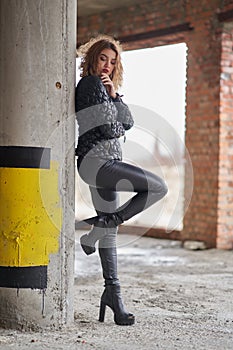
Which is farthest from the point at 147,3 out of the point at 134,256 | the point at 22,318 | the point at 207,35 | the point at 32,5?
the point at 22,318

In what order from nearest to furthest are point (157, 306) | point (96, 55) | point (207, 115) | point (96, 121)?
point (96, 121) < point (96, 55) < point (157, 306) < point (207, 115)

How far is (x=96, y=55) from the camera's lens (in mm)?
3979

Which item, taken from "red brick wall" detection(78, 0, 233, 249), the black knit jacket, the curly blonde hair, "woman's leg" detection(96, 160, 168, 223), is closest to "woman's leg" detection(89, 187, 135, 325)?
"woman's leg" detection(96, 160, 168, 223)

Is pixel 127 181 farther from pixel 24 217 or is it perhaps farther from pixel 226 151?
pixel 226 151

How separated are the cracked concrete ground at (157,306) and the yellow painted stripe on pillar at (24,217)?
0.45 meters

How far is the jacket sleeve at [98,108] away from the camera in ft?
12.5

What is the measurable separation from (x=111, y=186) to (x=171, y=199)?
768 cm

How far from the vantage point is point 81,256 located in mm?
7281

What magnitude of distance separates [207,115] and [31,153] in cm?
458

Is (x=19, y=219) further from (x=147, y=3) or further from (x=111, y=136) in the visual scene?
(x=147, y=3)

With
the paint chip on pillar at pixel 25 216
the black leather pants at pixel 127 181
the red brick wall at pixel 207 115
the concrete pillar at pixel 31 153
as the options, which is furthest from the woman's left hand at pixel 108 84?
the red brick wall at pixel 207 115

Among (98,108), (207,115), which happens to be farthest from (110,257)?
(207,115)

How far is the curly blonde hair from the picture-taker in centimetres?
397

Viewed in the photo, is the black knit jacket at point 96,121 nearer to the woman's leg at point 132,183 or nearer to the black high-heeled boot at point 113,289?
the woman's leg at point 132,183
